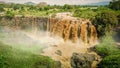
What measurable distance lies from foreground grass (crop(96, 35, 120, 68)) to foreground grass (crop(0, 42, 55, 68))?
488 cm

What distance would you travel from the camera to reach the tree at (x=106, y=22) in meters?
37.8

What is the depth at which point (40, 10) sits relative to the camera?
48.0 metres

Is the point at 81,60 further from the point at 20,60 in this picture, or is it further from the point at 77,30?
the point at 77,30

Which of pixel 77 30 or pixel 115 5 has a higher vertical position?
pixel 115 5

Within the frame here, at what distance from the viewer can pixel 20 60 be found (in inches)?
1104

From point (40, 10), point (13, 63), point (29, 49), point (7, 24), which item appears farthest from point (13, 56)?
point (40, 10)

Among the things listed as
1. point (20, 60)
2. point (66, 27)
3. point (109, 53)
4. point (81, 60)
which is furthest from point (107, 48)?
point (20, 60)

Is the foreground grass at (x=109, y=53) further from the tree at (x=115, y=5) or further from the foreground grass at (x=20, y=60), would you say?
the tree at (x=115, y=5)

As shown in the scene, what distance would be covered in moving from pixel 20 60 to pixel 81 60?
565 centimetres

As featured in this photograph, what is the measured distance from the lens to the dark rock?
30061mm

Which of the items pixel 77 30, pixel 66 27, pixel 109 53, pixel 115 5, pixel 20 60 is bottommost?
pixel 109 53

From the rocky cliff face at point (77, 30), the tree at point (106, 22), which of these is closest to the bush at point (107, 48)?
the tree at point (106, 22)

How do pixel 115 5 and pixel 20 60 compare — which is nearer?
pixel 20 60

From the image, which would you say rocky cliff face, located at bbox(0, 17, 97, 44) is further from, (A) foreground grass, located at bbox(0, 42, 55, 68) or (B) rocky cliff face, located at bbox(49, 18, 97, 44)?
(A) foreground grass, located at bbox(0, 42, 55, 68)
